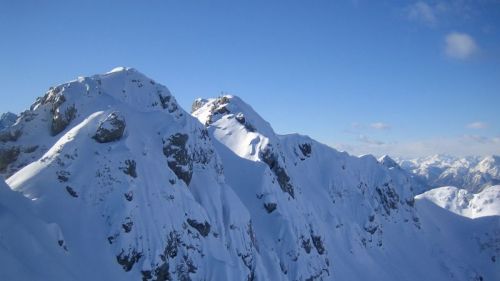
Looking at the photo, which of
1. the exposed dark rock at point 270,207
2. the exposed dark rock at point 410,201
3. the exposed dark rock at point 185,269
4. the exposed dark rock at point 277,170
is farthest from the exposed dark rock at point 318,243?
the exposed dark rock at point 410,201

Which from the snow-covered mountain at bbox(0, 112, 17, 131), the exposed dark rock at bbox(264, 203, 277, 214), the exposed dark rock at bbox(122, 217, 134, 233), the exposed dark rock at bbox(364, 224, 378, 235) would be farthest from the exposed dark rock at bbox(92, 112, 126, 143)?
the exposed dark rock at bbox(364, 224, 378, 235)

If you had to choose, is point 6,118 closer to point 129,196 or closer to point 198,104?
point 198,104

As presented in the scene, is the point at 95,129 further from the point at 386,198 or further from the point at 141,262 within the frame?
the point at 386,198

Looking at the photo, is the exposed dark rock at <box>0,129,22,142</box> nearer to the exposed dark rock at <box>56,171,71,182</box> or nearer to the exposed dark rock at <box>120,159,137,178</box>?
the exposed dark rock at <box>56,171,71,182</box>

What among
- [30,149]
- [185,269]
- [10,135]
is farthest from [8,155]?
[185,269]

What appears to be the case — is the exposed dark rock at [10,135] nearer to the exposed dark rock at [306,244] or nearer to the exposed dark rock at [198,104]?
the exposed dark rock at [306,244]

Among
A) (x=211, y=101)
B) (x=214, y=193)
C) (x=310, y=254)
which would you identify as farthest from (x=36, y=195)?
(x=211, y=101)
